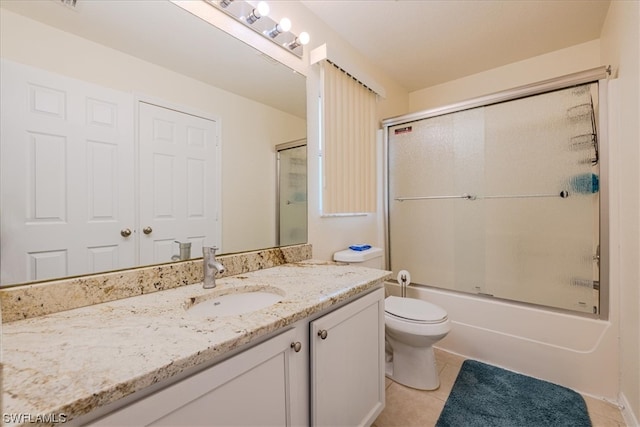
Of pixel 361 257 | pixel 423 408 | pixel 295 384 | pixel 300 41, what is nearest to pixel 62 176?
pixel 295 384

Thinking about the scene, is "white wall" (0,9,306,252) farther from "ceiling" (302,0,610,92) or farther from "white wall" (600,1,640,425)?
"white wall" (600,1,640,425)

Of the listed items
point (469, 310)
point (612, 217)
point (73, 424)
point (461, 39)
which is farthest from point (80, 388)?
point (461, 39)

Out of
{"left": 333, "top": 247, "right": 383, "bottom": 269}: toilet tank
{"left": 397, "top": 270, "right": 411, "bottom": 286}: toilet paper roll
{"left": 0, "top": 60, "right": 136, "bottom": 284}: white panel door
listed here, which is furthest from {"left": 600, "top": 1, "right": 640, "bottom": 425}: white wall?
{"left": 0, "top": 60, "right": 136, "bottom": 284}: white panel door

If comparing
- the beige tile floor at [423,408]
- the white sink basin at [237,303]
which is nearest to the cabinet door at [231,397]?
the white sink basin at [237,303]

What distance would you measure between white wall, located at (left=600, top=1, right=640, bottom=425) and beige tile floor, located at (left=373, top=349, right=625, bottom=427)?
0.09 meters

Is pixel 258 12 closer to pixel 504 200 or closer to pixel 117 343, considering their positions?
pixel 117 343

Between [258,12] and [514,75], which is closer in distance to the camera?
[258,12]

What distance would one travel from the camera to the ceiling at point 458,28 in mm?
1676

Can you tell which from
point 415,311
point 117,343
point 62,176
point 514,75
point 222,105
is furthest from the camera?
point 514,75

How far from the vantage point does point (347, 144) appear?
6.25ft

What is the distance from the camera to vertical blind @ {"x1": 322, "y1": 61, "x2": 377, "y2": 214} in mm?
1735

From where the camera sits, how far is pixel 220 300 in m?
1.04

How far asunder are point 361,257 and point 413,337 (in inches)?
21.6

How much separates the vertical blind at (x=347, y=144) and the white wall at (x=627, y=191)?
54.8 inches
